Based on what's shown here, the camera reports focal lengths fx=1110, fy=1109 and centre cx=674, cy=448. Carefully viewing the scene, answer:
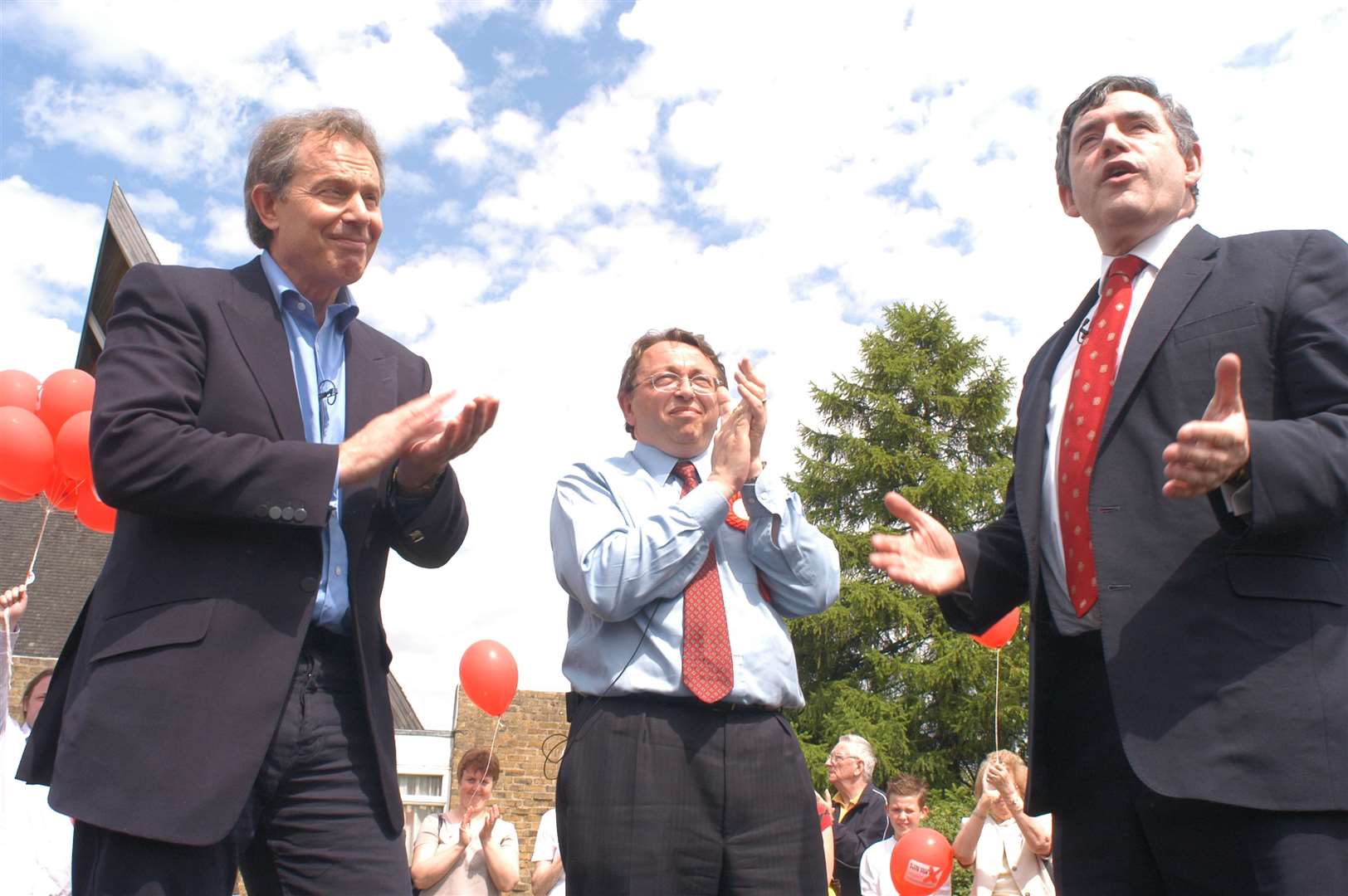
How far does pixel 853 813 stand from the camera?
760 cm

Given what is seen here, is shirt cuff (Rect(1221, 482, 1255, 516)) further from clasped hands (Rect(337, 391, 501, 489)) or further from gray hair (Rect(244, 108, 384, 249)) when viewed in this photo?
gray hair (Rect(244, 108, 384, 249))

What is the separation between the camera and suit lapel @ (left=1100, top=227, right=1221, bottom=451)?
2.08m

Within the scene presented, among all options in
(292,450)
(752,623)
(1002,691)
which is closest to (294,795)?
(292,450)

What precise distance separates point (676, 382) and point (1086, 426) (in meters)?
1.51

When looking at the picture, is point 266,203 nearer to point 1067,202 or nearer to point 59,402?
point 1067,202

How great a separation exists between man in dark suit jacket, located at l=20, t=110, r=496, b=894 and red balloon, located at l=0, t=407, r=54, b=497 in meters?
4.24

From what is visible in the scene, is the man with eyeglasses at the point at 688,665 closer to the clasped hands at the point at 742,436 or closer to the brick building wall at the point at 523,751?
the clasped hands at the point at 742,436

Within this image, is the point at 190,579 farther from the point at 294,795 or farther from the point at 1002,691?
the point at 1002,691

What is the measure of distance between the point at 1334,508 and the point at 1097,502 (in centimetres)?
38

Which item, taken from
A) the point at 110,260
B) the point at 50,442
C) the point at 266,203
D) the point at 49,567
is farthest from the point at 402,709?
the point at 266,203

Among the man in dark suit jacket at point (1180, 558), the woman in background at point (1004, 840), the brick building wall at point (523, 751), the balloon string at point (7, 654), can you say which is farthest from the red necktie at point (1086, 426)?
the brick building wall at point (523, 751)

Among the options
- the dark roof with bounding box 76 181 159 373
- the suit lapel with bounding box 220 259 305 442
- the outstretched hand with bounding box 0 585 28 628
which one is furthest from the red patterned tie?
the dark roof with bounding box 76 181 159 373

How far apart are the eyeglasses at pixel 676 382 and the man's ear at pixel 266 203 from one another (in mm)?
1285

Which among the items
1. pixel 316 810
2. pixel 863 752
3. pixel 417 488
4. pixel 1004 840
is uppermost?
pixel 417 488
